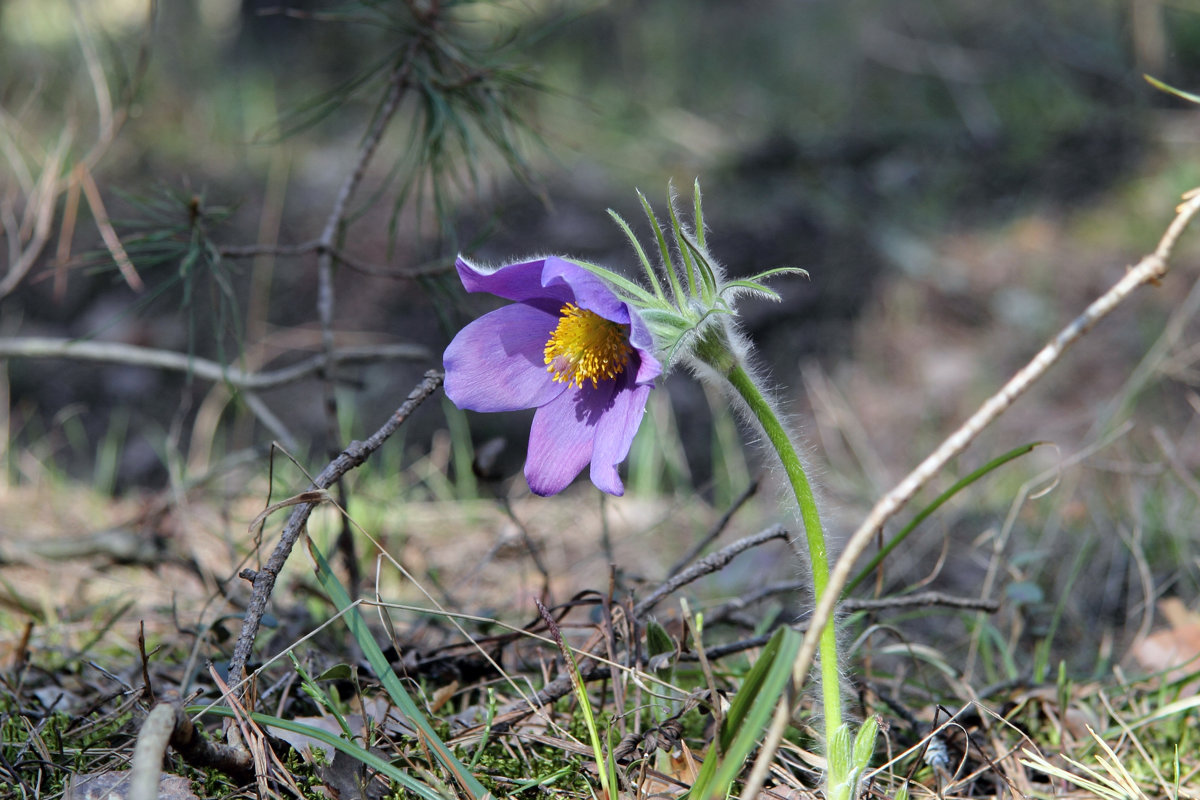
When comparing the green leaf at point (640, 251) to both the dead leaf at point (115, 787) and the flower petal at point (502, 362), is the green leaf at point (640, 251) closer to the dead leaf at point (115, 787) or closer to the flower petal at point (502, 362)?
the flower petal at point (502, 362)

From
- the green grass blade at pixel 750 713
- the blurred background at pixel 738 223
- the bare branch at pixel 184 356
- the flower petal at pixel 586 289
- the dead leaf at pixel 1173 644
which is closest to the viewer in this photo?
the green grass blade at pixel 750 713

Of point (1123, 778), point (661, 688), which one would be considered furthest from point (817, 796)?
point (1123, 778)

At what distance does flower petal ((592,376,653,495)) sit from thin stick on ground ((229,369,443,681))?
0.25 meters

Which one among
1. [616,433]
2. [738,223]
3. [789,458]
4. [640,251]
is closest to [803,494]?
[789,458]

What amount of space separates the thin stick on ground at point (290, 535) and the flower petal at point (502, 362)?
0.19 ft

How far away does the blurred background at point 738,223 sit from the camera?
2701 millimetres

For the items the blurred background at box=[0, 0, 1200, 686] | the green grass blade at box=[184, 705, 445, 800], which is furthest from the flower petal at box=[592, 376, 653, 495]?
the blurred background at box=[0, 0, 1200, 686]

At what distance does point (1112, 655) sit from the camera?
176 centimetres

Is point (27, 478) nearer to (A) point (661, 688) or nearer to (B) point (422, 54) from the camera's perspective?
(B) point (422, 54)

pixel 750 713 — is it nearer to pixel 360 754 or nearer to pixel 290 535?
pixel 360 754

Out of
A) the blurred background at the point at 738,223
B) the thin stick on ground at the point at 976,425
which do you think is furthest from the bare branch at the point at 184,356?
the thin stick on ground at the point at 976,425

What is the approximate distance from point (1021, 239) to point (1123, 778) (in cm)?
338

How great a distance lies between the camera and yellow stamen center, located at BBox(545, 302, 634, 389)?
1.09 m

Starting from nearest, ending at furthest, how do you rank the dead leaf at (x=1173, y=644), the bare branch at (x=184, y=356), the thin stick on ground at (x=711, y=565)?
the thin stick on ground at (x=711, y=565)
the dead leaf at (x=1173, y=644)
the bare branch at (x=184, y=356)
